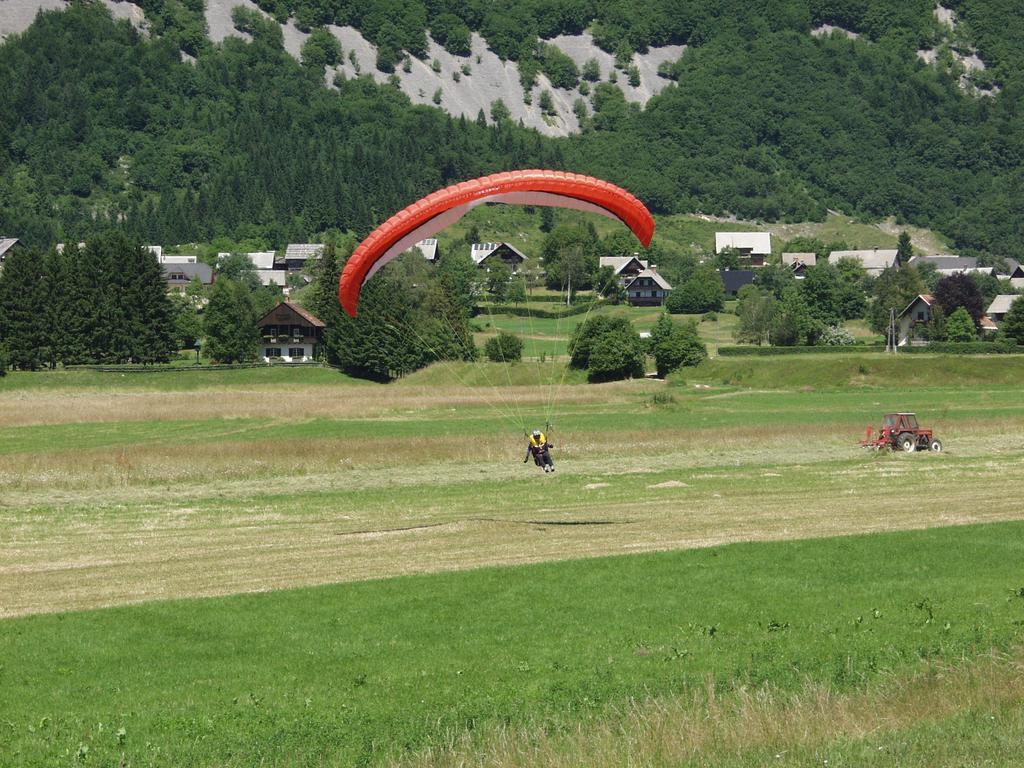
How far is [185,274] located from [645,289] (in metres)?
55.5

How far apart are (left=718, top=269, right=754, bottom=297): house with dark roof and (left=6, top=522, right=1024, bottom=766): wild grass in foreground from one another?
481 feet

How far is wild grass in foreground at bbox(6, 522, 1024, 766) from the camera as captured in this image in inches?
615

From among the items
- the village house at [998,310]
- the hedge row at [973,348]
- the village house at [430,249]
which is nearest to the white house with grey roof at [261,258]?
the village house at [430,249]

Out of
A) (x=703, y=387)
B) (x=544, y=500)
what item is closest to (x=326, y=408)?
(x=703, y=387)

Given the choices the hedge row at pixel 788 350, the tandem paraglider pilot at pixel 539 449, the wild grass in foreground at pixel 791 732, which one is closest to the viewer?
the wild grass in foreground at pixel 791 732

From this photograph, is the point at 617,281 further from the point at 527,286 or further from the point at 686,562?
the point at 686,562

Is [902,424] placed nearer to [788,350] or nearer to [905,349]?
[788,350]

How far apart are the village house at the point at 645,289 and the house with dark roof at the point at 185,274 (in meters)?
50.7

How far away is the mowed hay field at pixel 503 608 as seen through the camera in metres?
15.5

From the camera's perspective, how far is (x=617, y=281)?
489ft

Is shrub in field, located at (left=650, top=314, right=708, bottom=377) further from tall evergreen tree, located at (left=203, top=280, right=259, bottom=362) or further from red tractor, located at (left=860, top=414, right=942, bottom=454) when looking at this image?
red tractor, located at (left=860, top=414, right=942, bottom=454)

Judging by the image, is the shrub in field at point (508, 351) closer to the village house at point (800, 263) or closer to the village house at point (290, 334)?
the village house at point (290, 334)

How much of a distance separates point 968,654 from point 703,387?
64.7 meters

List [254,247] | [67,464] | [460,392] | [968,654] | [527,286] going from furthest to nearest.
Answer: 1. [254,247]
2. [527,286]
3. [460,392]
4. [67,464]
5. [968,654]
